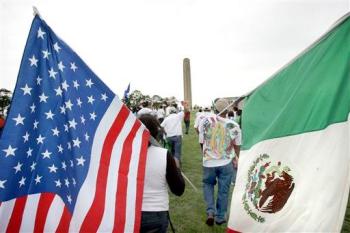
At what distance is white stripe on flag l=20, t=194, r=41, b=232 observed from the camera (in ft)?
8.64

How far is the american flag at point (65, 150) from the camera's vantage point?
262 cm

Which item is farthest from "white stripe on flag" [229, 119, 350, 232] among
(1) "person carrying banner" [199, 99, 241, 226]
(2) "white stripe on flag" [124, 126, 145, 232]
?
(1) "person carrying banner" [199, 99, 241, 226]

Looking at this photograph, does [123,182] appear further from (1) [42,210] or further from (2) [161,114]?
(2) [161,114]

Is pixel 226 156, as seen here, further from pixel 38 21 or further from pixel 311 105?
pixel 38 21

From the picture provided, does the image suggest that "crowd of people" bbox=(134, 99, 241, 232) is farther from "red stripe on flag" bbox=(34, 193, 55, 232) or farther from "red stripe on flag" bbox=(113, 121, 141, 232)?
"red stripe on flag" bbox=(34, 193, 55, 232)

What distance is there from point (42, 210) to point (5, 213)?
0.24 meters

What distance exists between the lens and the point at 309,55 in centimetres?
254

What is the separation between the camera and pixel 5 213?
256 centimetres

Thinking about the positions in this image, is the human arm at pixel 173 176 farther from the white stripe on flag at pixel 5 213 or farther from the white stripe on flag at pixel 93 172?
the white stripe on flag at pixel 5 213

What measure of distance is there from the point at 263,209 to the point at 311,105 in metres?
0.79

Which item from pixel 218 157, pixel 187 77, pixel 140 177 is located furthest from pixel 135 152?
pixel 187 77

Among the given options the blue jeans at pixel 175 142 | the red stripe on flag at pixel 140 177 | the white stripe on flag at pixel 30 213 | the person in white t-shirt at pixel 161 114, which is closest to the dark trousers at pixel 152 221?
the red stripe on flag at pixel 140 177

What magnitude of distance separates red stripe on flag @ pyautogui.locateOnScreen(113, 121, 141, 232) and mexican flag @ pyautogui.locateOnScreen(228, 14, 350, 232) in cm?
85

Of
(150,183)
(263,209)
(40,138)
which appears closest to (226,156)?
(150,183)
